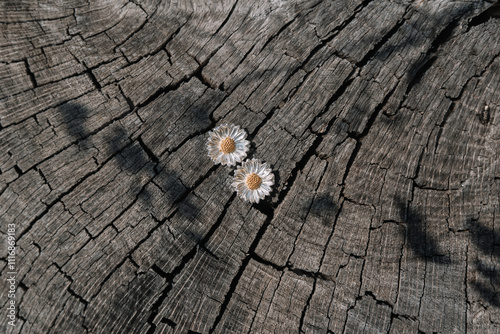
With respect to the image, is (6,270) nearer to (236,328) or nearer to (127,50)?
(236,328)

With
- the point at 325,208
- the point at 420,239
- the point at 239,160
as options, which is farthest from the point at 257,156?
the point at 420,239

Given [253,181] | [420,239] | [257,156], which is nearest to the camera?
[420,239]

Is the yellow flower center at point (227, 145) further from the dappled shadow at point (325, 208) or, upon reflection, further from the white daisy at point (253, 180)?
the dappled shadow at point (325, 208)

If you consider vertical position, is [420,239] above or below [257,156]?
below

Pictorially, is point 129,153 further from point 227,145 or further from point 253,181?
point 253,181

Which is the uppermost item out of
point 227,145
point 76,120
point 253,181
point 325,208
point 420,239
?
point 76,120

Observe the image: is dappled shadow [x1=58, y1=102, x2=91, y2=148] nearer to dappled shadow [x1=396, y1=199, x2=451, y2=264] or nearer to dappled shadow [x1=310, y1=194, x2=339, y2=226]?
dappled shadow [x1=310, y1=194, x2=339, y2=226]

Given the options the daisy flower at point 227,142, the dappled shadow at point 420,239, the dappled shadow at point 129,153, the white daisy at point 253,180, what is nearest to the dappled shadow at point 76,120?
the dappled shadow at point 129,153
